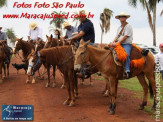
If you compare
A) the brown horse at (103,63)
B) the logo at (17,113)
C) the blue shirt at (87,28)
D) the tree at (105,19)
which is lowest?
the logo at (17,113)

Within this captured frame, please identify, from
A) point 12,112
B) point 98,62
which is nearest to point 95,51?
point 98,62

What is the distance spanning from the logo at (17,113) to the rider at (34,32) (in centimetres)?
623

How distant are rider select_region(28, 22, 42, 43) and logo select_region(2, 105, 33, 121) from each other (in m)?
6.23

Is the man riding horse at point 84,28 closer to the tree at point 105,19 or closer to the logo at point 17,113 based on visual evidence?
the logo at point 17,113

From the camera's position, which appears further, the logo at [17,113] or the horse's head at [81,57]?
the horse's head at [81,57]

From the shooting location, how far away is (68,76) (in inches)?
331

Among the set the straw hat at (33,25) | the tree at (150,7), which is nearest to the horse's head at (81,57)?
the straw hat at (33,25)

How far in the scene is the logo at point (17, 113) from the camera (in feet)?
22.7

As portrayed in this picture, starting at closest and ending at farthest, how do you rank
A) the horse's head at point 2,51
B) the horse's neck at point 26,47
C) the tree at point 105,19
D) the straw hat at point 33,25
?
1. the horse's neck at point 26,47
2. the horse's head at point 2,51
3. the straw hat at point 33,25
4. the tree at point 105,19

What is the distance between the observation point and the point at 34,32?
535 inches

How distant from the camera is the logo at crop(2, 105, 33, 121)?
6926mm

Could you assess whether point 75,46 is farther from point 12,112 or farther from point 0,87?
point 0,87

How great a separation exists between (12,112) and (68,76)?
229cm

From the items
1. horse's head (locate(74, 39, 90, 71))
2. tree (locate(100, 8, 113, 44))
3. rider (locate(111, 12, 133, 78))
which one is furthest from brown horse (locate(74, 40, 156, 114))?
tree (locate(100, 8, 113, 44))
